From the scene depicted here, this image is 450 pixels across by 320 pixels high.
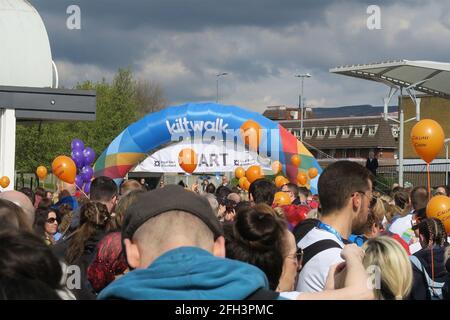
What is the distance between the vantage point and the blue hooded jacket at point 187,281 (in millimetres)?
2160

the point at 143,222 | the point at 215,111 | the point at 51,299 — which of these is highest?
the point at 215,111

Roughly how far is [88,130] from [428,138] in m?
42.5

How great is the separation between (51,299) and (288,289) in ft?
7.36

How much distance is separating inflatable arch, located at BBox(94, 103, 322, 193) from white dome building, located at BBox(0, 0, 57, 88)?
13.2ft

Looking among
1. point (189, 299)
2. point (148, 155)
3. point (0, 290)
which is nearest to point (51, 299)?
point (0, 290)

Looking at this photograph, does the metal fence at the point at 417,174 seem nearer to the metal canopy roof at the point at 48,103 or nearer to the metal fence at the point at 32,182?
the metal fence at the point at 32,182

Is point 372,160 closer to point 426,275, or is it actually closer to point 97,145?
→ point 426,275

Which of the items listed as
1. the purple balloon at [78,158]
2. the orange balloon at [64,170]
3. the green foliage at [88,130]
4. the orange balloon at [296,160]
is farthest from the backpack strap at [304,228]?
the green foliage at [88,130]

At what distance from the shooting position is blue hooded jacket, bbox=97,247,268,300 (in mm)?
2160

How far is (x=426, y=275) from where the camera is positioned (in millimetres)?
5387

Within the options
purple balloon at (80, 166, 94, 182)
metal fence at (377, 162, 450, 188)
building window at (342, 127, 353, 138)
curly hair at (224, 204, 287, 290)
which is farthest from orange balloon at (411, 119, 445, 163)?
building window at (342, 127, 353, 138)

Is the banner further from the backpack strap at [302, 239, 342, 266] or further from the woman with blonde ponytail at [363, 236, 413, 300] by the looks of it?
the woman with blonde ponytail at [363, 236, 413, 300]

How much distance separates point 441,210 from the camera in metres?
6.51

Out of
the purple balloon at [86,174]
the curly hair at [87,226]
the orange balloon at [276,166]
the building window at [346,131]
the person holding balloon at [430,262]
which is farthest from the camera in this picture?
the building window at [346,131]
